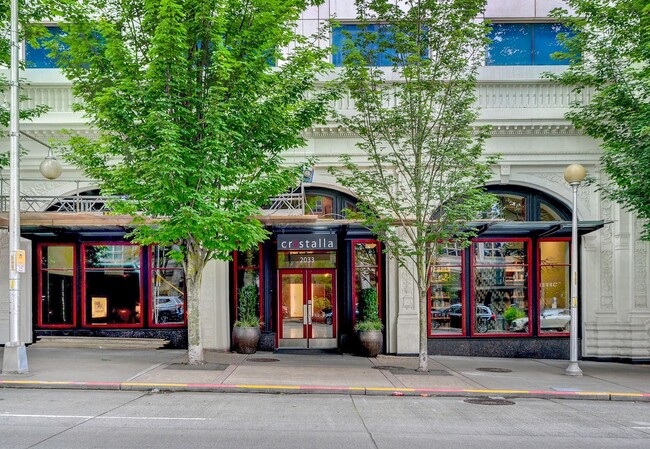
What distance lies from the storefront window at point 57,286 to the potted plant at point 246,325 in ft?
17.1

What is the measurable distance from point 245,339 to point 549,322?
9.44 m

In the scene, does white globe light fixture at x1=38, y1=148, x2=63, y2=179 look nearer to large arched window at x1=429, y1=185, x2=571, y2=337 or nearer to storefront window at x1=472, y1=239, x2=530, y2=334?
large arched window at x1=429, y1=185, x2=571, y2=337

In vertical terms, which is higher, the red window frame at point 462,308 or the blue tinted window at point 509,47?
the blue tinted window at point 509,47

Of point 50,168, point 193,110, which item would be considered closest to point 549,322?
point 193,110

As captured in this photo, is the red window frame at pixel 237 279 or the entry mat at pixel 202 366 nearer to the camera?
the entry mat at pixel 202 366

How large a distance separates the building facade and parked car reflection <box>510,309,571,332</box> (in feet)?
0.13

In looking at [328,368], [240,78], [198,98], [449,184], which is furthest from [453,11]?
[328,368]

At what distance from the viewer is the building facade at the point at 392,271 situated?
17.9 metres

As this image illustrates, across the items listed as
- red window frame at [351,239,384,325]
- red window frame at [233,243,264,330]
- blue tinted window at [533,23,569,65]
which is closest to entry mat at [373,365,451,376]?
red window frame at [351,239,384,325]

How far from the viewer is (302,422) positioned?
30.0 ft

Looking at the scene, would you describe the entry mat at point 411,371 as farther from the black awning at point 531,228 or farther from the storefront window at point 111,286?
the storefront window at point 111,286

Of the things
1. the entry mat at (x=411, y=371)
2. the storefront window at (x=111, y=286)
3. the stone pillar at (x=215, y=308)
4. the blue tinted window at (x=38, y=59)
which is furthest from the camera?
the blue tinted window at (x=38, y=59)

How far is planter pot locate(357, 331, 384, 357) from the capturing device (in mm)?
16969

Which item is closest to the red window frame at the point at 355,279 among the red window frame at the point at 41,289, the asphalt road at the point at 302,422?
the asphalt road at the point at 302,422
